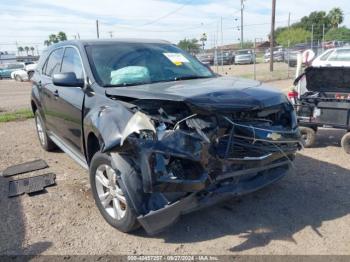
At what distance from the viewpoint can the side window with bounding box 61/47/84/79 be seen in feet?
14.4

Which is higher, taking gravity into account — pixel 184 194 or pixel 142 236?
pixel 184 194

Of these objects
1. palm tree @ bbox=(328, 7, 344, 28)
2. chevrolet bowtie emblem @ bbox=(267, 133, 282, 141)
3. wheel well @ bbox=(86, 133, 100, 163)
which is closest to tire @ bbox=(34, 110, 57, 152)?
wheel well @ bbox=(86, 133, 100, 163)

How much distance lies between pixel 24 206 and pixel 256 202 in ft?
8.65

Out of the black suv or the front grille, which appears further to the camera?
the front grille

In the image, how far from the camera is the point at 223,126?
324cm

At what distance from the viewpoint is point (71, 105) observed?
174 inches

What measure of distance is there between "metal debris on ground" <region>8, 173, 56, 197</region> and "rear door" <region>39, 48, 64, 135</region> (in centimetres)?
68

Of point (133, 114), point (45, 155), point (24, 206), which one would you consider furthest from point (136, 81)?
point (45, 155)

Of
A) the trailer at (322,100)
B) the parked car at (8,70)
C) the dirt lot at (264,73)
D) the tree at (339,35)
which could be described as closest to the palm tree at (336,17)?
the tree at (339,35)

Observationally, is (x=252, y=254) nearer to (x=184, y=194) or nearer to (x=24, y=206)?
(x=184, y=194)

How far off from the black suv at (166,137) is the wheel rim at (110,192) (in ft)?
0.03

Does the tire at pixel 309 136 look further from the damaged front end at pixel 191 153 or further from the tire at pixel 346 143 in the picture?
the damaged front end at pixel 191 153

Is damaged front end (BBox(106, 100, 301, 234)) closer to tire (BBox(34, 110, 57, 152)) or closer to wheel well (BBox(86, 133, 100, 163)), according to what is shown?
wheel well (BBox(86, 133, 100, 163))

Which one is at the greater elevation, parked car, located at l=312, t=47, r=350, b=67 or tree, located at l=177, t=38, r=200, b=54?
tree, located at l=177, t=38, r=200, b=54
